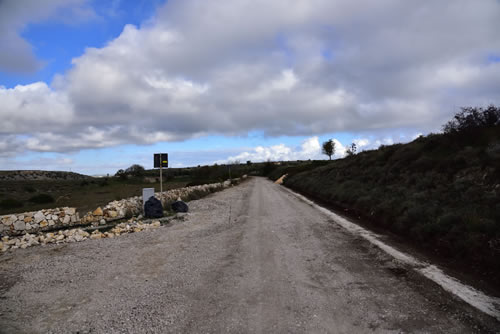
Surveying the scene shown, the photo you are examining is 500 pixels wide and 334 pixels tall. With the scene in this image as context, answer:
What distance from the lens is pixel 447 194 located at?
937 cm

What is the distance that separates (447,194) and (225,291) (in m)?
8.37

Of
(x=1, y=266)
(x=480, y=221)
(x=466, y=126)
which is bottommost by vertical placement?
(x=1, y=266)

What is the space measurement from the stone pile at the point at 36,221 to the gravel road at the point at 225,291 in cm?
519

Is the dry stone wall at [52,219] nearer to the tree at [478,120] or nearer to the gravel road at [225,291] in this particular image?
the gravel road at [225,291]

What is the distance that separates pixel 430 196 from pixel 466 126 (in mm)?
8124

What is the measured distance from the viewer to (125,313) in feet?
12.8

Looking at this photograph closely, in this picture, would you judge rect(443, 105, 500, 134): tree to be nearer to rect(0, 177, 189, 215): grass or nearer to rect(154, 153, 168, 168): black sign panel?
rect(154, 153, 168, 168): black sign panel

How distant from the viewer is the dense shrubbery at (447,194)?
6254 millimetres

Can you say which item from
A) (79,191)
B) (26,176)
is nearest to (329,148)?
(79,191)

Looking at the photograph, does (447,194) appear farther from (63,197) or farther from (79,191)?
(79,191)

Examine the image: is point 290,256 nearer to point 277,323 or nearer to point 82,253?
point 277,323

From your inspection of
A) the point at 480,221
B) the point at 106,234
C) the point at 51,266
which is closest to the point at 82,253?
the point at 51,266

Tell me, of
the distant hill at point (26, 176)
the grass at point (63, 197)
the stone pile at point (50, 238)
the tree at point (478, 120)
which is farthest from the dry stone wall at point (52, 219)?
the distant hill at point (26, 176)

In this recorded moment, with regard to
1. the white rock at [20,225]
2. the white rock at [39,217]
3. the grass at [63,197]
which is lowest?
the grass at [63,197]
